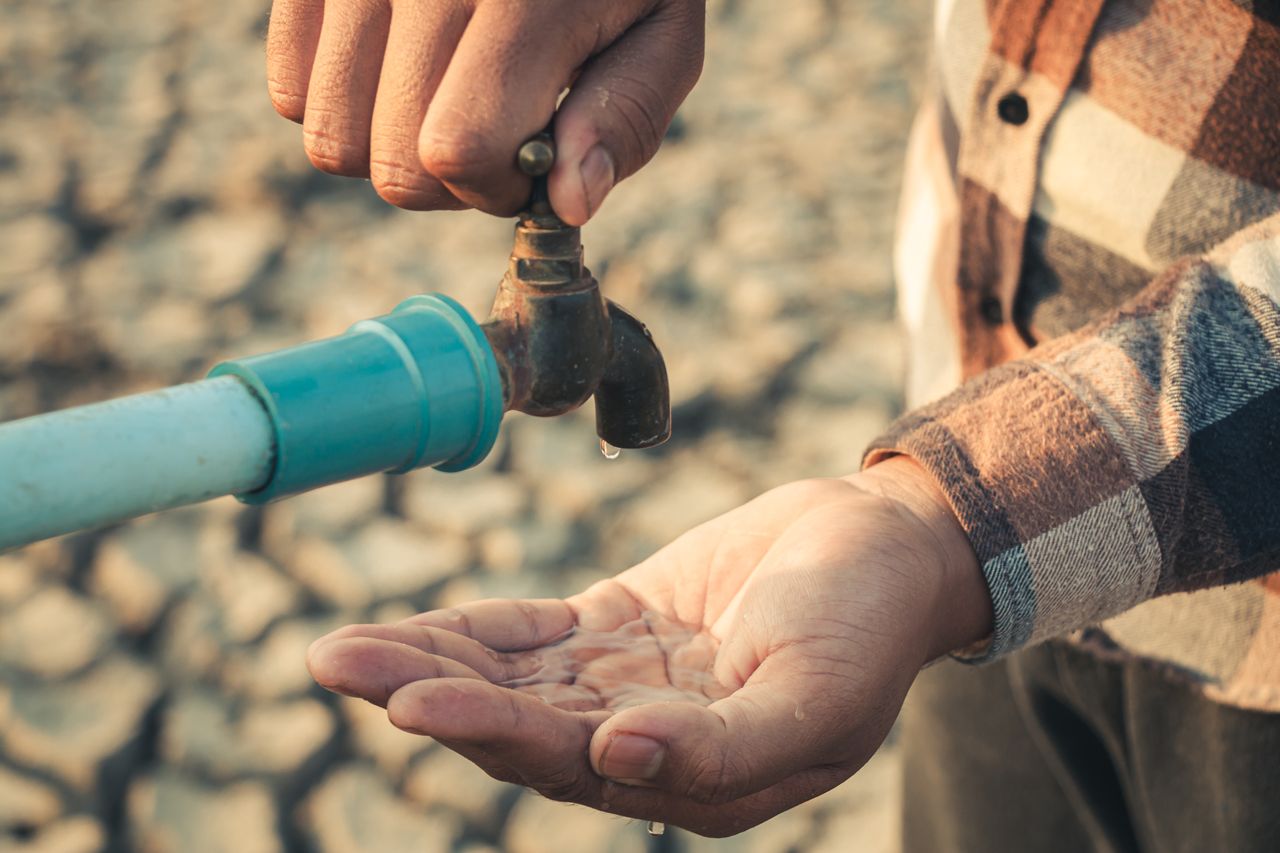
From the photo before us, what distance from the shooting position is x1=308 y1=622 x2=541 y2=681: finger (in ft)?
3.39

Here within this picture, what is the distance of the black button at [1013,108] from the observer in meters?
1.30

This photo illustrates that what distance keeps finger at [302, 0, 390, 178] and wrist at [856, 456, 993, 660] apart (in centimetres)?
58

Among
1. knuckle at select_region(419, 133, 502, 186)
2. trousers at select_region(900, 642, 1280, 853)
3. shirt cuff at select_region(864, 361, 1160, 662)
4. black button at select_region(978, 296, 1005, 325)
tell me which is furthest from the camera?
black button at select_region(978, 296, 1005, 325)

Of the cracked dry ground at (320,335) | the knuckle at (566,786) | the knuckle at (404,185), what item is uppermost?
the knuckle at (404,185)

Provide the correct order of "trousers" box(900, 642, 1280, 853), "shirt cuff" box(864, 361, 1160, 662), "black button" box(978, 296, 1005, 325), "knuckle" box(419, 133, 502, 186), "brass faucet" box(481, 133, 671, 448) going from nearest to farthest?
"knuckle" box(419, 133, 502, 186)
"brass faucet" box(481, 133, 671, 448)
"shirt cuff" box(864, 361, 1160, 662)
"trousers" box(900, 642, 1280, 853)
"black button" box(978, 296, 1005, 325)

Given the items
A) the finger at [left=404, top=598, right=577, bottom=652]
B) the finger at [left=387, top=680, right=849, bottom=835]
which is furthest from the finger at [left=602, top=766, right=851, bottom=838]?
the finger at [left=404, top=598, right=577, bottom=652]

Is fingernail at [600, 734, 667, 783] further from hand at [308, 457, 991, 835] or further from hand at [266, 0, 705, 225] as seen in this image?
hand at [266, 0, 705, 225]

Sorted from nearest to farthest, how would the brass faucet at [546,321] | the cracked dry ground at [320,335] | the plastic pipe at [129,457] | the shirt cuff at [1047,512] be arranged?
the plastic pipe at [129,457]
the brass faucet at [546,321]
the shirt cuff at [1047,512]
the cracked dry ground at [320,335]

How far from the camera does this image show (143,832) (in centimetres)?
228

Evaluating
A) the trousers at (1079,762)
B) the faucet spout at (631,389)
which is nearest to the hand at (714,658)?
the faucet spout at (631,389)

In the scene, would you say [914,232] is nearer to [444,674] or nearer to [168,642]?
[444,674]

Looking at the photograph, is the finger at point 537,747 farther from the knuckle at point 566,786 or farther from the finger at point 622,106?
the finger at point 622,106

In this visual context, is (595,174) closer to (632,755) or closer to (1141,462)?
(632,755)

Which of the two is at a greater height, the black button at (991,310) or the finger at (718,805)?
the black button at (991,310)
